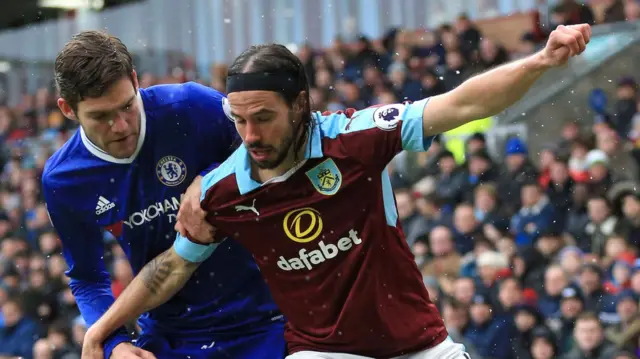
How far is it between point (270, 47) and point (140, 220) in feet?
3.27

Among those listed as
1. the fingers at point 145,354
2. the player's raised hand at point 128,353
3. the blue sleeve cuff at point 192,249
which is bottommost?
the fingers at point 145,354

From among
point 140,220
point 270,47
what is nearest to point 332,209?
point 270,47

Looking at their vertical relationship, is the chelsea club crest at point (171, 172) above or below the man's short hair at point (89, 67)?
below

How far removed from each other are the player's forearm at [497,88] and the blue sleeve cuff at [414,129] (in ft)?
0.47

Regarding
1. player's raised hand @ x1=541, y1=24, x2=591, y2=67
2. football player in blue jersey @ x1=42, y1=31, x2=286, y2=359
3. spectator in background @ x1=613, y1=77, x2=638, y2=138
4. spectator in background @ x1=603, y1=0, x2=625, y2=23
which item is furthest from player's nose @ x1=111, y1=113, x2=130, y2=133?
spectator in background @ x1=603, y1=0, x2=625, y2=23

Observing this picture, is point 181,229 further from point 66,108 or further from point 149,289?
point 66,108

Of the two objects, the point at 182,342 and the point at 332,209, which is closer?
the point at 332,209

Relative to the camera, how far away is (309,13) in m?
17.1

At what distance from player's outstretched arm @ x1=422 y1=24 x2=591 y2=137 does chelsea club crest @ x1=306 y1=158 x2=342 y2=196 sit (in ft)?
1.14

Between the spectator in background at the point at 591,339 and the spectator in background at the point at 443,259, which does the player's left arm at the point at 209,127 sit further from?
the spectator in background at the point at 443,259

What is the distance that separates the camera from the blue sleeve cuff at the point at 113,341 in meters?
4.12

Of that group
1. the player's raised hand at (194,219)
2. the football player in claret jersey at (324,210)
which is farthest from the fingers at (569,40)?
the player's raised hand at (194,219)

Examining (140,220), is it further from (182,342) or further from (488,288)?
(488,288)

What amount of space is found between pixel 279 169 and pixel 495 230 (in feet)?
18.0
